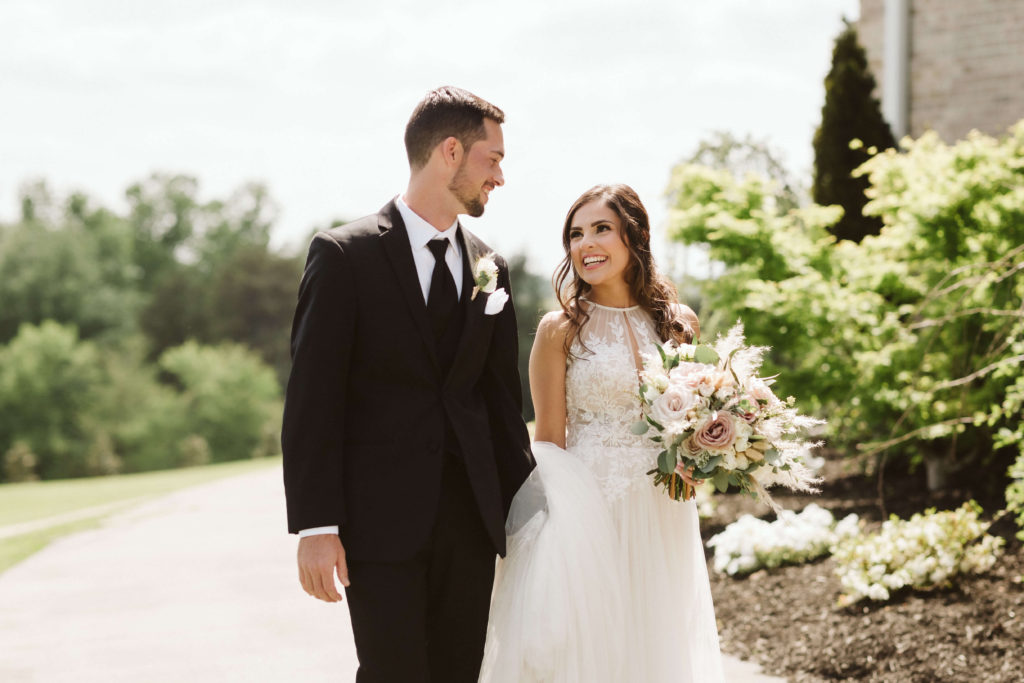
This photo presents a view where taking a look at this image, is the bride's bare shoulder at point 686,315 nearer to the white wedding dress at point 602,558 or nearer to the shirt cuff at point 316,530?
the white wedding dress at point 602,558

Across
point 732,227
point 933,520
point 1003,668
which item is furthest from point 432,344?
point 732,227

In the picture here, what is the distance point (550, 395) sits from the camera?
3.78 meters

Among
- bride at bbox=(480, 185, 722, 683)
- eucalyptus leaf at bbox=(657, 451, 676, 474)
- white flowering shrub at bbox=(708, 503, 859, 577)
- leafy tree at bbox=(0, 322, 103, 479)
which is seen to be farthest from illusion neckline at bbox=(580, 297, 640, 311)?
leafy tree at bbox=(0, 322, 103, 479)

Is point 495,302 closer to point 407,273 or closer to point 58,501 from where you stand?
point 407,273

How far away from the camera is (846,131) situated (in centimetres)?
1223

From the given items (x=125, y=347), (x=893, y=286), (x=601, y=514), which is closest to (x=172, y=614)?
(x=601, y=514)

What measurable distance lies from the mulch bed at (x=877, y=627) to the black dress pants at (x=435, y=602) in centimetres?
263

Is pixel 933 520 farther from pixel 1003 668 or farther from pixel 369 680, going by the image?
pixel 369 680

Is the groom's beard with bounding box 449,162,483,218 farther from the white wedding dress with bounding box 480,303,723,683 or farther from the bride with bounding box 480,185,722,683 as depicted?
the white wedding dress with bounding box 480,303,723,683

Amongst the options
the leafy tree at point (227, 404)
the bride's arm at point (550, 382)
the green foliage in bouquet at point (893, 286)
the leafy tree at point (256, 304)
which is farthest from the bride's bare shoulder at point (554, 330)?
the leafy tree at point (256, 304)

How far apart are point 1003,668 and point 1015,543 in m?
2.02

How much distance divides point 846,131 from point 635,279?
9.37 m

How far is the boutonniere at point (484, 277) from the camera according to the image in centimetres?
310

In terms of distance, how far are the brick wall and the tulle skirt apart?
10952 mm
